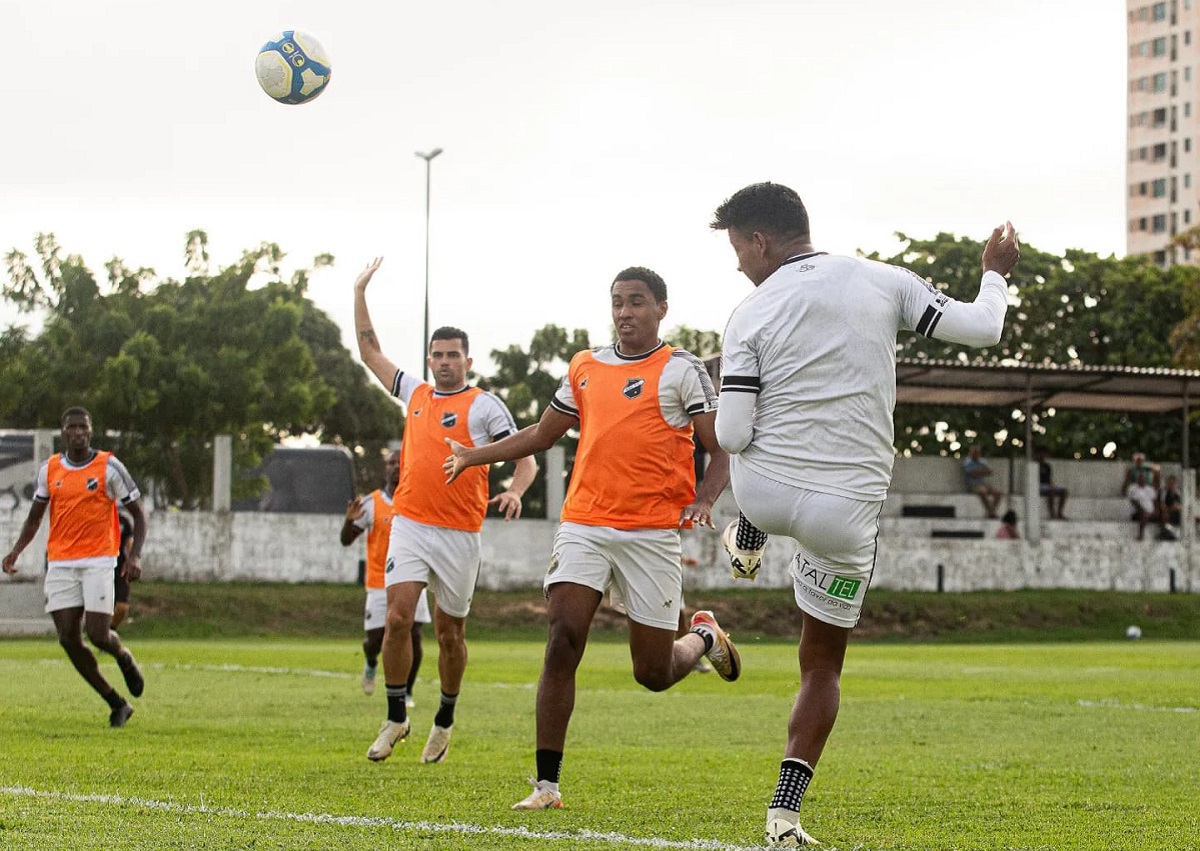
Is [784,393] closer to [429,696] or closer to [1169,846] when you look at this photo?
[1169,846]

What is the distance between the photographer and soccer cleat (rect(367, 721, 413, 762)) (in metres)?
9.47

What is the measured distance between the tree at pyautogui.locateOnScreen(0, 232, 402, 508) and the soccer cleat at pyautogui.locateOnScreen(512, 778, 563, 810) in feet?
110

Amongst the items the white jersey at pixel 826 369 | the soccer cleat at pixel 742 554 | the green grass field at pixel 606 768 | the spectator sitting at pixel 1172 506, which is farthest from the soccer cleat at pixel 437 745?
the spectator sitting at pixel 1172 506

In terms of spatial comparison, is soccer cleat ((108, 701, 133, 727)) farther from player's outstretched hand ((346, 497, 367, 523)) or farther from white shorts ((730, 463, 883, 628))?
white shorts ((730, 463, 883, 628))

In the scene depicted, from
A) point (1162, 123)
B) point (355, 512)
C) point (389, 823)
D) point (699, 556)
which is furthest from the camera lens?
point (1162, 123)

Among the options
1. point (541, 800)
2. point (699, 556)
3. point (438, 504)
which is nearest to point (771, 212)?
point (541, 800)

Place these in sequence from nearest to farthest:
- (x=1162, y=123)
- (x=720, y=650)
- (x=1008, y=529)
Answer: (x=720, y=650) < (x=1008, y=529) < (x=1162, y=123)

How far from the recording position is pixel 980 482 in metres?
42.6

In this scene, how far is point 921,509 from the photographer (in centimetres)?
4153

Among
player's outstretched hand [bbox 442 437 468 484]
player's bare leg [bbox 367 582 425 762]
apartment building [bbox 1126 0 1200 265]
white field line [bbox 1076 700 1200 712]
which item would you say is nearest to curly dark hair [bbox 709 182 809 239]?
player's outstretched hand [bbox 442 437 468 484]

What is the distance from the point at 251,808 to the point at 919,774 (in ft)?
12.0

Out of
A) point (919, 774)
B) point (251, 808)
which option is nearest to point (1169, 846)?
point (919, 774)

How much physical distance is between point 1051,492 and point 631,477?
36752 millimetres

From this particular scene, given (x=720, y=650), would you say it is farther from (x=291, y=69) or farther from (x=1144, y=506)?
(x=1144, y=506)
